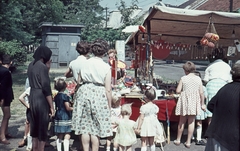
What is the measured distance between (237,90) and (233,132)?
46cm

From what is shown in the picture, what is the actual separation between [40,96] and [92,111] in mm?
816

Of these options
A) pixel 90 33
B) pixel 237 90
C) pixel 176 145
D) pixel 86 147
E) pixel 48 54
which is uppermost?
pixel 90 33

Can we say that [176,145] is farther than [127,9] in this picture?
No

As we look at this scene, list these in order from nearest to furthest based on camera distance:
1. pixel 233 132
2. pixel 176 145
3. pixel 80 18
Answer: pixel 233 132 → pixel 176 145 → pixel 80 18

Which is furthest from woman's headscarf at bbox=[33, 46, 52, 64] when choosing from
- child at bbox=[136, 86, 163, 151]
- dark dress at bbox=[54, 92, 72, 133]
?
child at bbox=[136, 86, 163, 151]

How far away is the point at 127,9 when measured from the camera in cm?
3200

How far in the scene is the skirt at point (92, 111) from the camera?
434 cm

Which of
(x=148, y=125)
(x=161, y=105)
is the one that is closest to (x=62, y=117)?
(x=148, y=125)

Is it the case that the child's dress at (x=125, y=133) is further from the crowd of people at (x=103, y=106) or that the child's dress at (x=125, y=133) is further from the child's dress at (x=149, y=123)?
the child's dress at (x=149, y=123)

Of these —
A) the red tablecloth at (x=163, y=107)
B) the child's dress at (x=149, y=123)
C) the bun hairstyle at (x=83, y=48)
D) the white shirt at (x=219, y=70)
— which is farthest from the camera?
the red tablecloth at (x=163, y=107)

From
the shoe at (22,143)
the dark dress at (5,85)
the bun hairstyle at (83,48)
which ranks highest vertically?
the bun hairstyle at (83,48)

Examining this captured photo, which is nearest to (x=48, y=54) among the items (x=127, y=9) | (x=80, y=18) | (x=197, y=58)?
(x=197, y=58)

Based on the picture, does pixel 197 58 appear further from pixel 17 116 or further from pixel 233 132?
pixel 233 132

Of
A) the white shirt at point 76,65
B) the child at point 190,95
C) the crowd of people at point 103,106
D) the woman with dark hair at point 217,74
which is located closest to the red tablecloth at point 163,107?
the crowd of people at point 103,106
